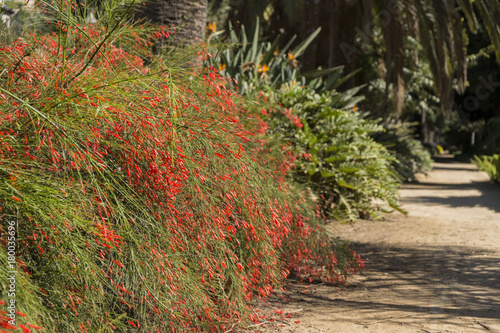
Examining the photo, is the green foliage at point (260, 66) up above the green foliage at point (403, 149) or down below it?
above

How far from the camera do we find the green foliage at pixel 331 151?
6418 millimetres

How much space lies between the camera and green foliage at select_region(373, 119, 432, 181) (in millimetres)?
12641

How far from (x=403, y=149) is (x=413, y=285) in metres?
9.29

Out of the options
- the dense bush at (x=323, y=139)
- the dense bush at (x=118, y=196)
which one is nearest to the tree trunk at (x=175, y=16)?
the dense bush at (x=323, y=139)

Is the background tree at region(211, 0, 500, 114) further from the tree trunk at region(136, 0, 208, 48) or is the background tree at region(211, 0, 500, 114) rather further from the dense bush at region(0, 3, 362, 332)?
the dense bush at region(0, 3, 362, 332)

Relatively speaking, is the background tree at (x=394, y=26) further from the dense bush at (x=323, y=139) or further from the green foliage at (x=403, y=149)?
the dense bush at (x=323, y=139)

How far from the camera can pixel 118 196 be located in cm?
283

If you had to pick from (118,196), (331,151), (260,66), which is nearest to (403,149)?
(331,151)

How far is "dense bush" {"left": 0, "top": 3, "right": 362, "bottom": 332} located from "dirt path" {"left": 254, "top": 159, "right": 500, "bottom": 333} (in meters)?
0.79

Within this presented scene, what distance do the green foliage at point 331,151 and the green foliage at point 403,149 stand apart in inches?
204

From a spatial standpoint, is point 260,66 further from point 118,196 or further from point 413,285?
point 118,196

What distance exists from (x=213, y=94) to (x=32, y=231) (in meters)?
1.51

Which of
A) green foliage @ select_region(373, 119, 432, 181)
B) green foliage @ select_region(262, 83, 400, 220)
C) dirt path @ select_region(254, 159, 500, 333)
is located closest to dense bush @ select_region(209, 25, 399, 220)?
green foliage @ select_region(262, 83, 400, 220)

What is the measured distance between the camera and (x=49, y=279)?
2.40 metres
